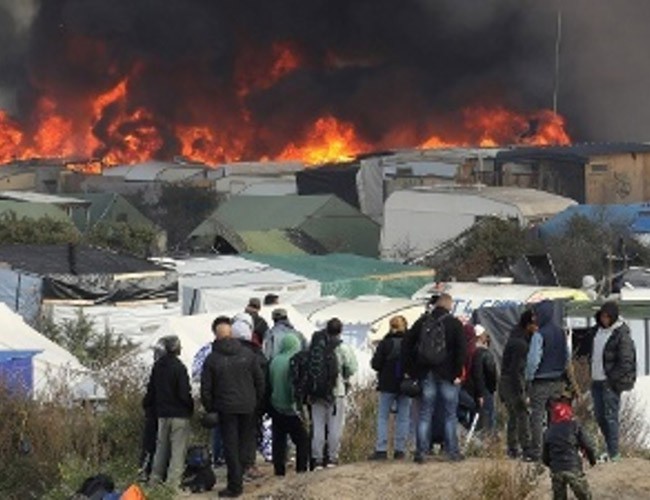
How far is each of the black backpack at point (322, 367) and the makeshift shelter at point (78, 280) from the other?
45.3ft

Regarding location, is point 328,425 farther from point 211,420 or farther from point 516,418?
point 516,418

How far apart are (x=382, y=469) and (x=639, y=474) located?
202cm

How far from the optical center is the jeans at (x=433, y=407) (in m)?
14.4

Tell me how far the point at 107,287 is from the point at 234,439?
570 inches

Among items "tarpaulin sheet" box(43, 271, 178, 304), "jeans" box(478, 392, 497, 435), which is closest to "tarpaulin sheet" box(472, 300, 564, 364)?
"tarpaulin sheet" box(43, 271, 178, 304)

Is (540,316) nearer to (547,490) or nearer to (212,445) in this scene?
(547,490)

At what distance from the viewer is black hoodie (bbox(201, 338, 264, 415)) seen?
14320 mm

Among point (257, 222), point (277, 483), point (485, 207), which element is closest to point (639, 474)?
point (277, 483)

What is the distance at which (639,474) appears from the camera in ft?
Result: 45.3

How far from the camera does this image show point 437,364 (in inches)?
559

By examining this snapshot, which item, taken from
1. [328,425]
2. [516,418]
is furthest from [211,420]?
[516,418]

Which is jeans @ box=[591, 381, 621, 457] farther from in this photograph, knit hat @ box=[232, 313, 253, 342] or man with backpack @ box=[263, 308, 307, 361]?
knit hat @ box=[232, 313, 253, 342]

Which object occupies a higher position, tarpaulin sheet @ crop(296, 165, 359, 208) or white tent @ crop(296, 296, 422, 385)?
tarpaulin sheet @ crop(296, 165, 359, 208)

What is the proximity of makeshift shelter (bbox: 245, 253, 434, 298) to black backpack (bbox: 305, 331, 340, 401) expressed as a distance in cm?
1800
